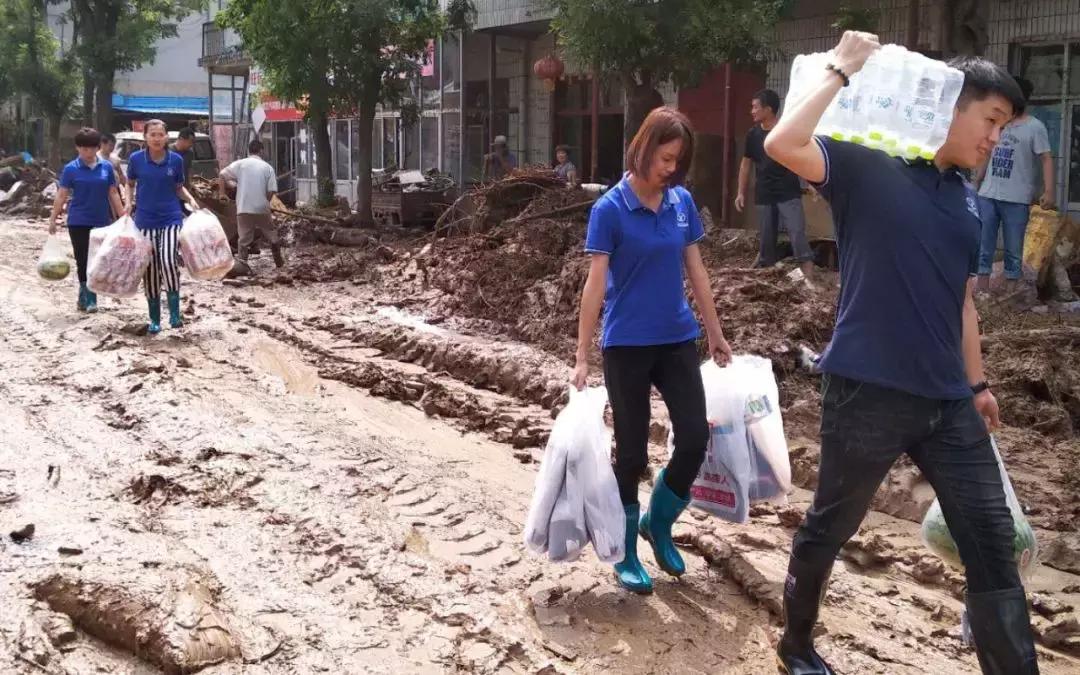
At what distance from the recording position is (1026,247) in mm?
9414

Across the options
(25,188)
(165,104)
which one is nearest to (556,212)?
(25,188)

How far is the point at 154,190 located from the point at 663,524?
6825mm

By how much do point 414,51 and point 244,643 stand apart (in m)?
16.6

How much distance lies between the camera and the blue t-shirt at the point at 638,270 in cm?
403

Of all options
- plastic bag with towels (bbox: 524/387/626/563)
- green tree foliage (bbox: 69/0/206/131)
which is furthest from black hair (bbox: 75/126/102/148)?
green tree foliage (bbox: 69/0/206/131)

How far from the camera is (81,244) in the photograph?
10531mm

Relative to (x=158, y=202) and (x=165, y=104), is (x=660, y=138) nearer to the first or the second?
(x=158, y=202)

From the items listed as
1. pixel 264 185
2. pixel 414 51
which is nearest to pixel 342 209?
pixel 414 51

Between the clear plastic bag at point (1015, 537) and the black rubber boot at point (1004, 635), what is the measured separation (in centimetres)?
22

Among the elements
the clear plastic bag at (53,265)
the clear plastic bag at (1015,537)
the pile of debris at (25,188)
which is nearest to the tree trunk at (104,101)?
the pile of debris at (25,188)

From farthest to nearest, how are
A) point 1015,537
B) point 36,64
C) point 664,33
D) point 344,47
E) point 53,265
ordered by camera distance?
point 36,64 → point 344,47 → point 664,33 → point 53,265 → point 1015,537

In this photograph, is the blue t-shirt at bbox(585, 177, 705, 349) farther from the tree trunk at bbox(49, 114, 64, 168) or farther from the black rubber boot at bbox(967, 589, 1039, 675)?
the tree trunk at bbox(49, 114, 64, 168)

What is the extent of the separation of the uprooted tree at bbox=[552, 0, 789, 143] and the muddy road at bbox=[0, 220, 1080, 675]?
4570 millimetres

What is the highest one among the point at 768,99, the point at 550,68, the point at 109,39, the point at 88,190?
the point at 109,39
